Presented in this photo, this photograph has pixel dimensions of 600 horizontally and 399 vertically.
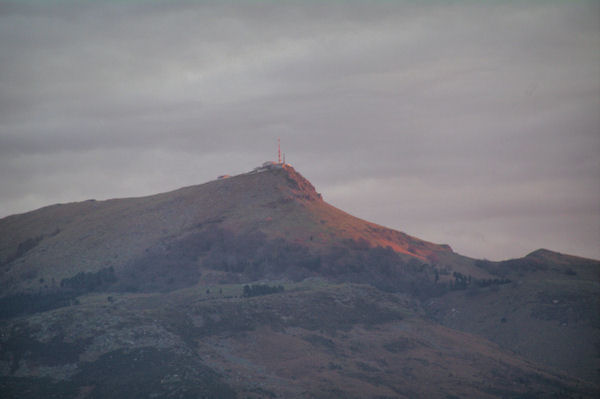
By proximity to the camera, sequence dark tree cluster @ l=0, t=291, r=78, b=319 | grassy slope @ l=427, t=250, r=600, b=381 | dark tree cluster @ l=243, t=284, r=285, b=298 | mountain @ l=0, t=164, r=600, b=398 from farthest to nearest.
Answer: dark tree cluster @ l=0, t=291, r=78, b=319 < dark tree cluster @ l=243, t=284, r=285, b=298 < grassy slope @ l=427, t=250, r=600, b=381 < mountain @ l=0, t=164, r=600, b=398

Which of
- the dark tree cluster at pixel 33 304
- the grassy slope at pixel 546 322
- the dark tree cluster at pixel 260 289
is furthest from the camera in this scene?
the dark tree cluster at pixel 33 304

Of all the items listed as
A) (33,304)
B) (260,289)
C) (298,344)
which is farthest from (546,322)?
(33,304)

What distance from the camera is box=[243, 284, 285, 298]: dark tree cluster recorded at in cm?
18038

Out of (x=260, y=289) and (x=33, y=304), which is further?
(x=33, y=304)

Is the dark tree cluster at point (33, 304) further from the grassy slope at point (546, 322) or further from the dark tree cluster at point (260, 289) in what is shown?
the grassy slope at point (546, 322)

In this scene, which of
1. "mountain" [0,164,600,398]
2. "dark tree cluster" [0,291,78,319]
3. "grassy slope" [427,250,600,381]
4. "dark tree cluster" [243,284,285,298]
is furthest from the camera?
"dark tree cluster" [0,291,78,319]

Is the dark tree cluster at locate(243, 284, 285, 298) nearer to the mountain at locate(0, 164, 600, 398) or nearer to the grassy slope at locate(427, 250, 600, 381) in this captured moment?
the mountain at locate(0, 164, 600, 398)

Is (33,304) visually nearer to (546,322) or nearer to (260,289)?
(260,289)

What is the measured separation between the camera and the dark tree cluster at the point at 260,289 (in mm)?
180375

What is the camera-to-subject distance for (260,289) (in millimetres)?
184000

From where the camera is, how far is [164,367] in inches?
5030

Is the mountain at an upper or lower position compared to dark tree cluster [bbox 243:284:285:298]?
lower

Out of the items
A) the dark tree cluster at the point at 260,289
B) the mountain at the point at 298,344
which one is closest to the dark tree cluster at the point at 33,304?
the mountain at the point at 298,344

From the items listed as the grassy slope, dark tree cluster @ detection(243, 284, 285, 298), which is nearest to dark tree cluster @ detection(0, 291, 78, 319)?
dark tree cluster @ detection(243, 284, 285, 298)
